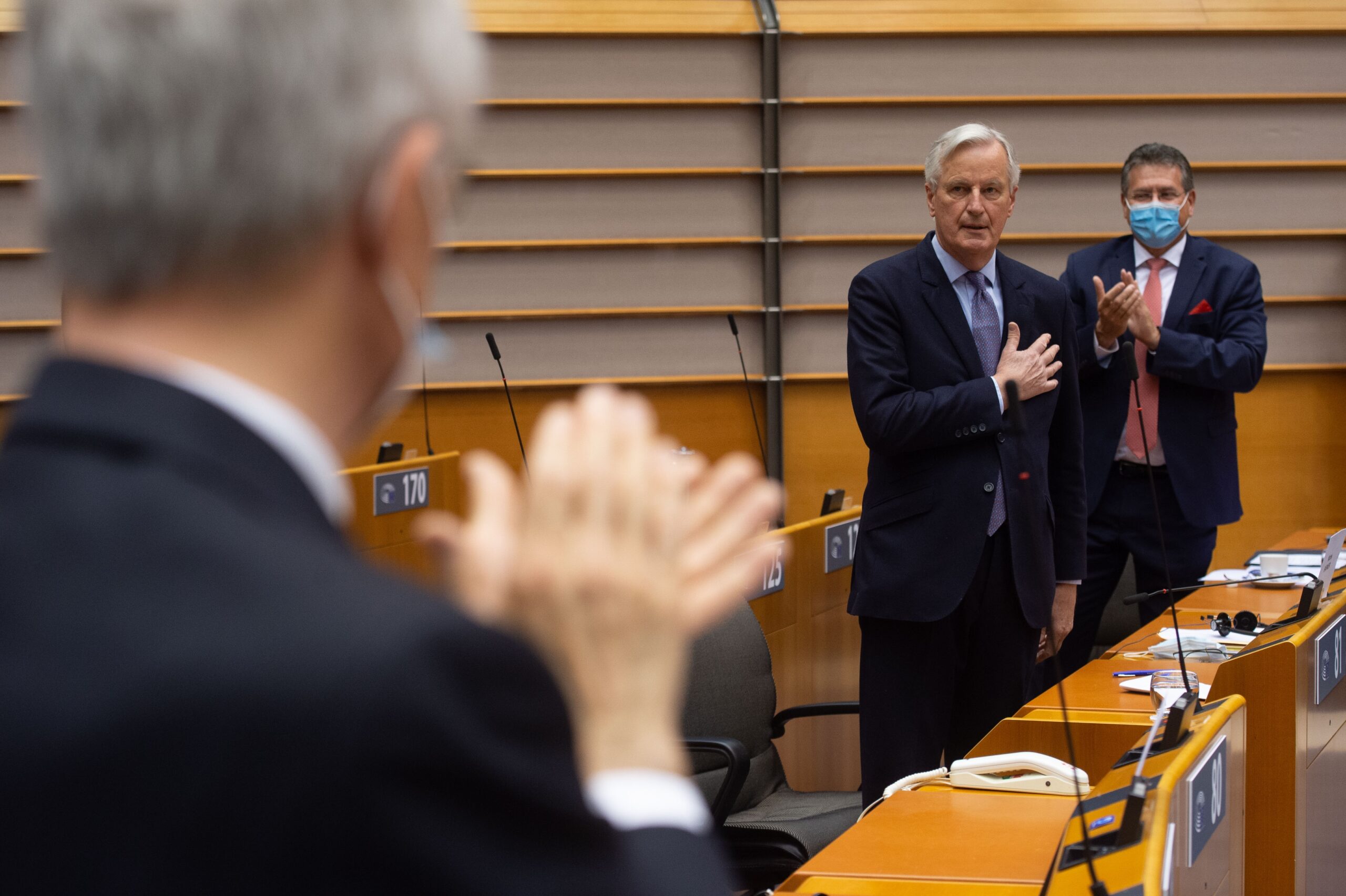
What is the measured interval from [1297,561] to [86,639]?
379 cm

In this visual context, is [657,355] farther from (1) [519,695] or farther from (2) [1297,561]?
(1) [519,695]

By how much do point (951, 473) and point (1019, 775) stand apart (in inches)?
34.9

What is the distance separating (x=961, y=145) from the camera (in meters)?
2.78

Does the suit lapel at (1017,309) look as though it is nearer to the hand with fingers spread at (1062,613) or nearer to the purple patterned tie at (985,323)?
the purple patterned tie at (985,323)

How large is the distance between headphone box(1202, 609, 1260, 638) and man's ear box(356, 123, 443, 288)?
256 centimetres

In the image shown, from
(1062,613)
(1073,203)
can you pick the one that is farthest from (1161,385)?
(1073,203)

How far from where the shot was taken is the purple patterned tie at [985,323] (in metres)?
2.77

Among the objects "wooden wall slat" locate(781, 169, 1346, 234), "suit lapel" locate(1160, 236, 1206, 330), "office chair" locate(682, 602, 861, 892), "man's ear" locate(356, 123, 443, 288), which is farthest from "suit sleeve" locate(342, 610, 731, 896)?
"wooden wall slat" locate(781, 169, 1346, 234)

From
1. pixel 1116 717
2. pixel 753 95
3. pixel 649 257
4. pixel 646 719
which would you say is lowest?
pixel 1116 717

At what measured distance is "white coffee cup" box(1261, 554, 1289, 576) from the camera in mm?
3609

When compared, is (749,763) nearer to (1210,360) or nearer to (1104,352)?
(1104,352)

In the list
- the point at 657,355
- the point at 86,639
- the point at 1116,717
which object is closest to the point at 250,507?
the point at 86,639

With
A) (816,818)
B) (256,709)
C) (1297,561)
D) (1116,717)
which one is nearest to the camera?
(256,709)

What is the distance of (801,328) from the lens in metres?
6.83
